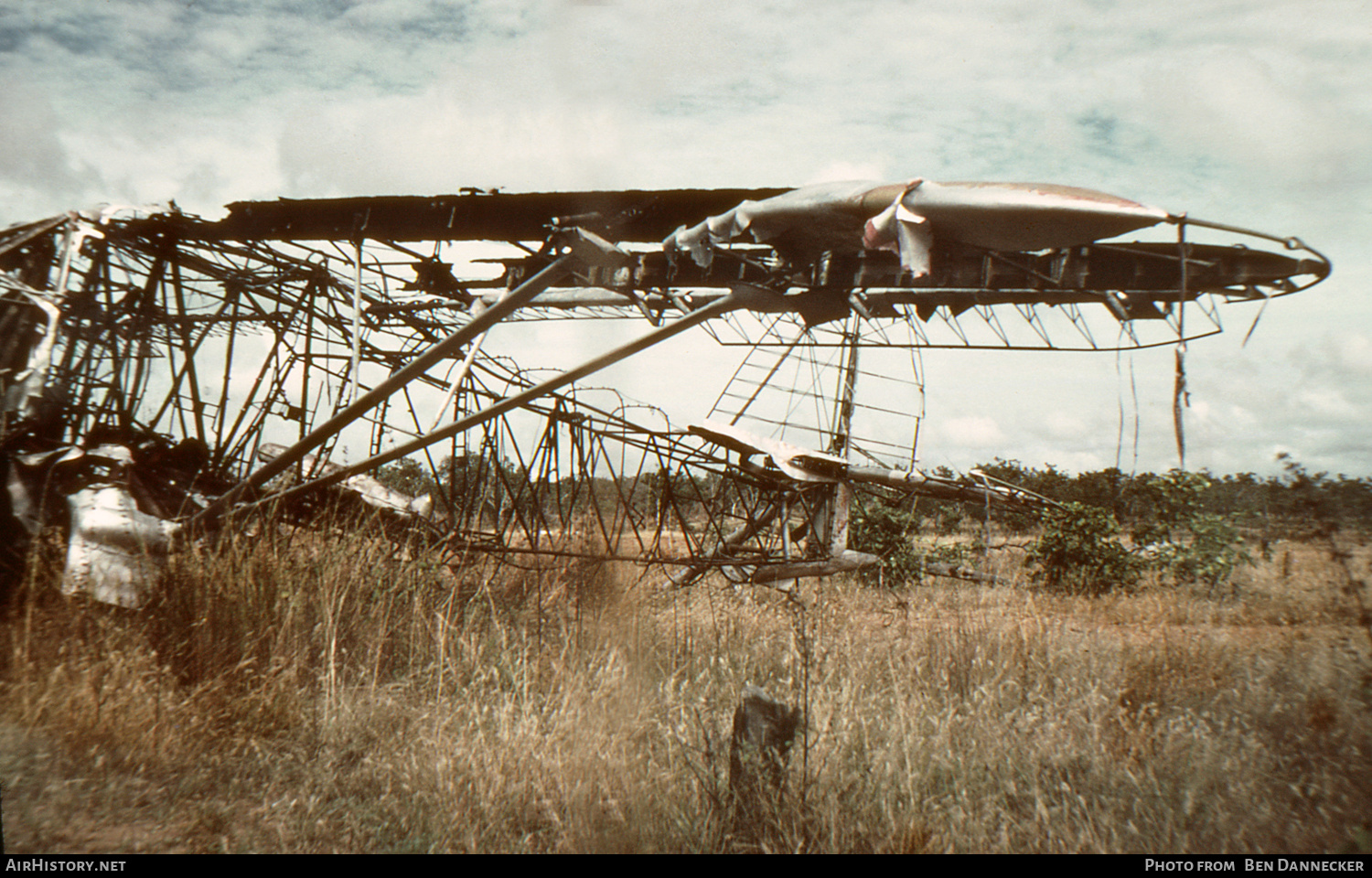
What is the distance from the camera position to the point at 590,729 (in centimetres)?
477

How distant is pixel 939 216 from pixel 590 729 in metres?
4.08

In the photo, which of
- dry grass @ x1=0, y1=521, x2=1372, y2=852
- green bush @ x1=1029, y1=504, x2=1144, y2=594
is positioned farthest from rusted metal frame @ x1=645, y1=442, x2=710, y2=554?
green bush @ x1=1029, y1=504, x2=1144, y2=594

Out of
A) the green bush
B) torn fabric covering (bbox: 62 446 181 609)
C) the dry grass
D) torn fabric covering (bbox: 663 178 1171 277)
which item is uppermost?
torn fabric covering (bbox: 663 178 1171 277)

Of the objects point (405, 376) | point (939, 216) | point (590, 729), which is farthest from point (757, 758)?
point (405, 376)

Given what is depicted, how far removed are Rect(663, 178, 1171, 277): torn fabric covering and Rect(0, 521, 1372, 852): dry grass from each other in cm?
240

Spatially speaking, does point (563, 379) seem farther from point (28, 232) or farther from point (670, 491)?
point (28, 232)

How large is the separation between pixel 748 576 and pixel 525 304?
470 centimetres

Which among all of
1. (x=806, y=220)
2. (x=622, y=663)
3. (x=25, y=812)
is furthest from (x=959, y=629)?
(x=25, y=812)

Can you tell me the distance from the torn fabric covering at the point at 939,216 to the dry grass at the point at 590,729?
2400 mm

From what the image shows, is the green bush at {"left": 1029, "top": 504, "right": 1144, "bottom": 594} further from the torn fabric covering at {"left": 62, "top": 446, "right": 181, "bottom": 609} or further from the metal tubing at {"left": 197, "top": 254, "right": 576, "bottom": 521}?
the torn fabric covering at {"left": 62, "top": 446, "right": 181, "bottom": 609}

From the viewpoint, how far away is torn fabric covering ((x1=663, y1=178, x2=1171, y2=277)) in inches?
144

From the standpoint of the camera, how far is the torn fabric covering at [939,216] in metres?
3.65

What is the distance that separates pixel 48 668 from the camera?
15.9 feet

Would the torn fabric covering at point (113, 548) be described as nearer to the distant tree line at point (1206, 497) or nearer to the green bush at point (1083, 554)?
the distant tree line at point (1206, 497)
